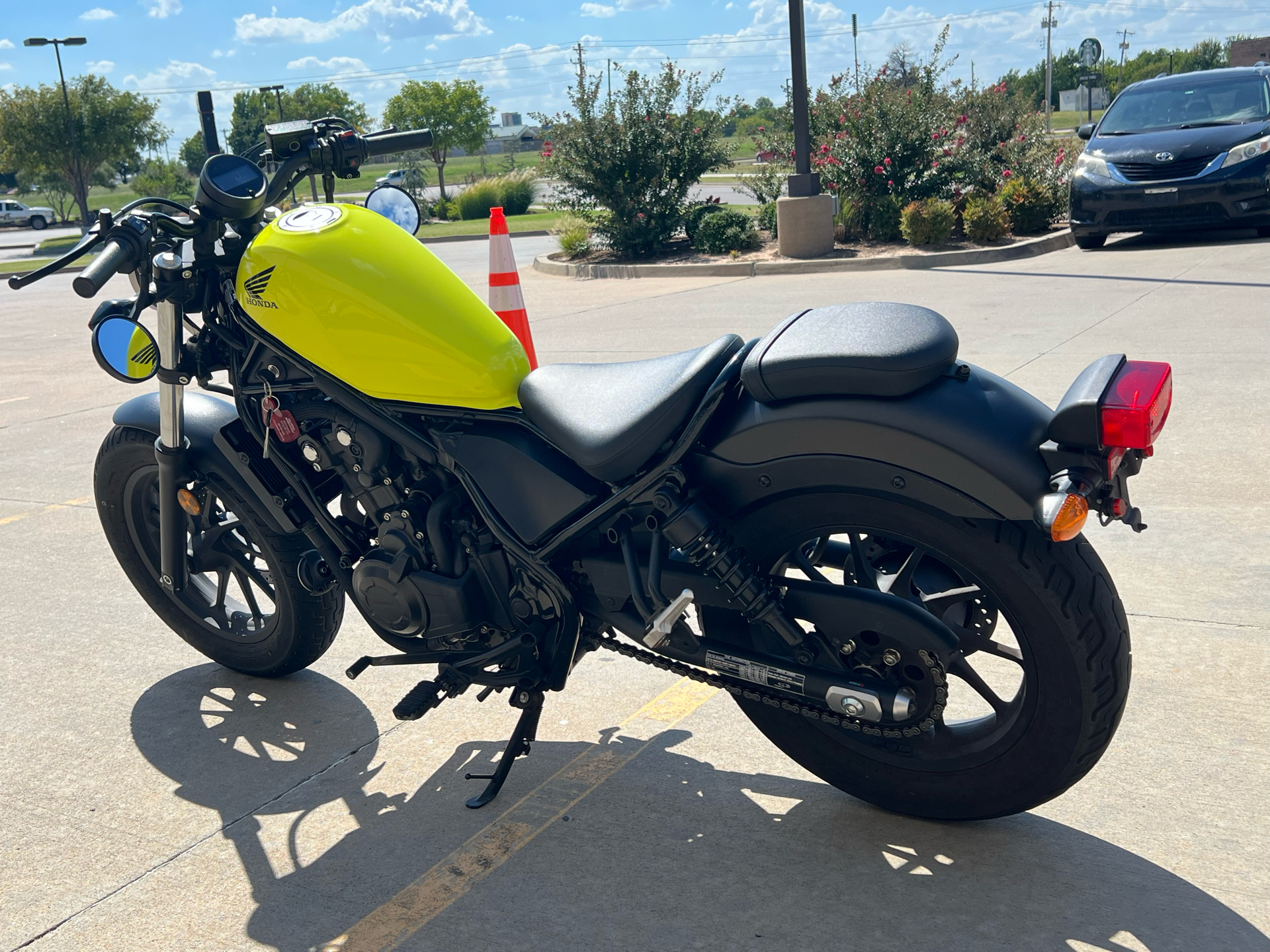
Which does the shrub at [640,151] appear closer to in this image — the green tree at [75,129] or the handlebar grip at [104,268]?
the handlebar grip at [104,268]

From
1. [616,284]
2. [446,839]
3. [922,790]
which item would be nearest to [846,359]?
[922,790]

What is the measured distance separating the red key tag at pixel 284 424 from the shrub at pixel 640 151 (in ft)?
41.6

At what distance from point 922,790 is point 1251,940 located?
69cm

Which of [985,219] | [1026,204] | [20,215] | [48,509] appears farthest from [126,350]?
[20,215]

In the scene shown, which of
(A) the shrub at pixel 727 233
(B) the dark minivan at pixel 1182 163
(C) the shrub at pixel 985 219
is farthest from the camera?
(A) the shrub at pixel 727 233

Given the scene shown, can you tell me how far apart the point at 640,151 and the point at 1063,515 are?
1393 cm

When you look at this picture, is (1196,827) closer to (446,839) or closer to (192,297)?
(446,839)

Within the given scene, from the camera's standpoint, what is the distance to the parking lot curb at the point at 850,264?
12703 mm

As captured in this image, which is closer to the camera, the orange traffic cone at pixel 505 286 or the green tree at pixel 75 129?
the orange traffic cone at pixel 505 286

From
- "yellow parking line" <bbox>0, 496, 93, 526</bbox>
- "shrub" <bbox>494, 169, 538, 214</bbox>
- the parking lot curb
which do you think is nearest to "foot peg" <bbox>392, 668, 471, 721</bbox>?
"yellow parking line" <bbox>0, 496, 93, 526</bbox>

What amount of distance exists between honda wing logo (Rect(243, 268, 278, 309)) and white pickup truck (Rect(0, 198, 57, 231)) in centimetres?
5517

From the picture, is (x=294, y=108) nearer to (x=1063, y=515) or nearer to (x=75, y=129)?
(x=75, y=129)

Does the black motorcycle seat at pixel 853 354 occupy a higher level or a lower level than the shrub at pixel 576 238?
higher

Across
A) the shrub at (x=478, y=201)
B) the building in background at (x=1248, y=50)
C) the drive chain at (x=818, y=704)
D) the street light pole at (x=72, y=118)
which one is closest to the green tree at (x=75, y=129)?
the street light pole at (x=72, y=118)
